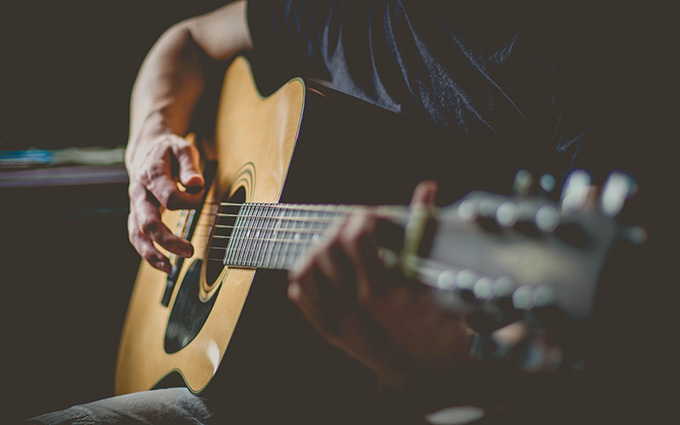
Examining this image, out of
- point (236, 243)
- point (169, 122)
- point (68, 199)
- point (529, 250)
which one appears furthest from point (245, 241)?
point (68, 199)

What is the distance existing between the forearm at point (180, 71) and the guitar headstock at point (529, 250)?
0.94 meters

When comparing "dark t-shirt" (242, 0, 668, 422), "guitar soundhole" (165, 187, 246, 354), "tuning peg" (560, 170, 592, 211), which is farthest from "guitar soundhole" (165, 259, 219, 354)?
"tuning peg" (560, 170, 592, 211)

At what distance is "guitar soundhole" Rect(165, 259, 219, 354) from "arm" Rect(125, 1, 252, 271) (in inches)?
2.1

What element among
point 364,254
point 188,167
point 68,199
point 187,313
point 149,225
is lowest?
point 68,199

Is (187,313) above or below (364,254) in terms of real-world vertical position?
below

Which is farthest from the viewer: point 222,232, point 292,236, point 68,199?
point 68,199

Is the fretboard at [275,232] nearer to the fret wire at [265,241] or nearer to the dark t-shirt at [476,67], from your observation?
the fret wire at [265,241]

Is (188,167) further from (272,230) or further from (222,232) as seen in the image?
(272,230)

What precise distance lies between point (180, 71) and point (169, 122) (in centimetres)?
21

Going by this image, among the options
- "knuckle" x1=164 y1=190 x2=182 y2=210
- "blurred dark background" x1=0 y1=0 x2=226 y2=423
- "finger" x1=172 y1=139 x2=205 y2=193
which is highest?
"finger" x1=172 y1=139 x2=205 y2=193

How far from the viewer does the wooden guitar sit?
0.35 meters

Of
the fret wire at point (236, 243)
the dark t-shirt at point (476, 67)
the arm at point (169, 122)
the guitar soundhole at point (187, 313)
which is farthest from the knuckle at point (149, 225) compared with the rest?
the dark t-shirt at point (476, 67)

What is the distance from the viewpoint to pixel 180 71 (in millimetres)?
1299

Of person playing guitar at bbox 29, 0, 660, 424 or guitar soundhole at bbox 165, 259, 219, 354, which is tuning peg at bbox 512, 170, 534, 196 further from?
guitar soundhole at bbox 165, 259, 219, 354
